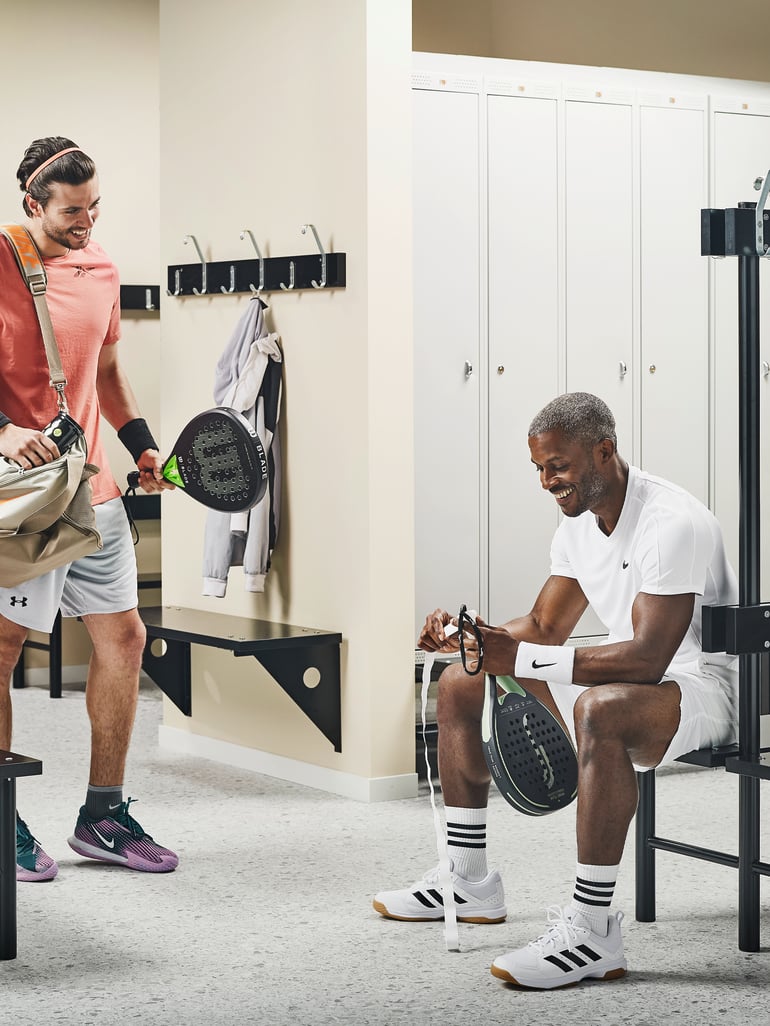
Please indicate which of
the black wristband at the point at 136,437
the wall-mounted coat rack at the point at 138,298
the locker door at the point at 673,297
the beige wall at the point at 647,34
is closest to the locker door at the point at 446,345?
the locker door at the point at 673,297

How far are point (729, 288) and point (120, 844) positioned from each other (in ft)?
9.43

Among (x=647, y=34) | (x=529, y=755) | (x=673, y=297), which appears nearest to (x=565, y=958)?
(x=529, y=755)

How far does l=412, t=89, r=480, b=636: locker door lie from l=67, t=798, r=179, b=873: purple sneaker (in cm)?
130

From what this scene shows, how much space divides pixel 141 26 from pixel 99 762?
385 centimetres

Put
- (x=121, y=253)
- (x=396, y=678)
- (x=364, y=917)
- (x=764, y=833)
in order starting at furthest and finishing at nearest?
(x=121, y=253), (x=396, y=678), (x=764, y=833), (x=364, y=917)

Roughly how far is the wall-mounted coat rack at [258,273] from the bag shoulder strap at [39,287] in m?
1.15

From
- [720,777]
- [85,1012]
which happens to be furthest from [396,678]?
[85,1012]

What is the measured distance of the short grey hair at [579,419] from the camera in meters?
3.02

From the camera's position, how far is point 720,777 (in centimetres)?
461

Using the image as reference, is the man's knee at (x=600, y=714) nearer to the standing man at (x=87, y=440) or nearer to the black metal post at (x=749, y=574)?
the black metal post at (x=749, y=574)

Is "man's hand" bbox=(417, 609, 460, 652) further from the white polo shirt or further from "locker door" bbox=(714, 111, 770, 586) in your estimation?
"locker door" bbox=(714, 111, 770, 586)

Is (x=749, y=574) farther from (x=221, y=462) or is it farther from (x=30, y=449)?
(x=30, y=449)

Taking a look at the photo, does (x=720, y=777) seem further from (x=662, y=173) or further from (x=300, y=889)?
(x=662, y=173)

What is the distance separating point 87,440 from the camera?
3.59 metres
